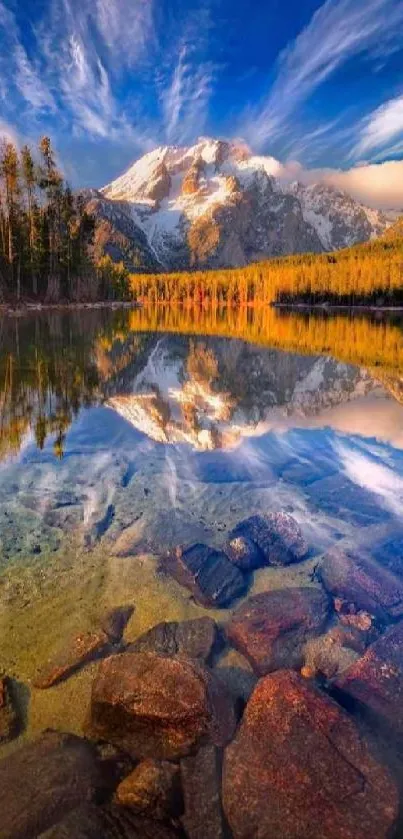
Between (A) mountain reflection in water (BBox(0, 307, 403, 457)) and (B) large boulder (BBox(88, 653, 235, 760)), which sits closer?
(B) large boulder (BBox(88, 653, 235, 760))

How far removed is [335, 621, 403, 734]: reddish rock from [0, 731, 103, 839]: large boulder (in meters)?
2.75

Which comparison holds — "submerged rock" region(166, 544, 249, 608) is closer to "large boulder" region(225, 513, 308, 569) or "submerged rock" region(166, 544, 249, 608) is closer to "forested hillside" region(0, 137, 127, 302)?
"large boulder" region(225, 513, 308, 569)

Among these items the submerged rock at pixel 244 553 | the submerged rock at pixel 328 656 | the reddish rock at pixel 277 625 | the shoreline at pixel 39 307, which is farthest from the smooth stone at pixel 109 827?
the shoreline at pixel 39 307

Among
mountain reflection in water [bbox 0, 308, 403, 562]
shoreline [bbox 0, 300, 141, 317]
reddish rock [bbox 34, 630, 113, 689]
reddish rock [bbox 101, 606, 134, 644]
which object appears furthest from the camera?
shoreline [bbox 0, 300, 141, 317]

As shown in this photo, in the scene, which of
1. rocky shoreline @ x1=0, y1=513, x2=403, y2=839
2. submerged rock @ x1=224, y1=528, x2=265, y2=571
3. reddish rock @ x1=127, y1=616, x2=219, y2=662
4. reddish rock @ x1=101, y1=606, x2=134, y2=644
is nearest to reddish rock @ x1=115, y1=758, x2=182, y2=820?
rocky shoreline @ x1=0, y1=513, x2=403, y2=839

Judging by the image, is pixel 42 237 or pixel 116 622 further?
pixel 42 237

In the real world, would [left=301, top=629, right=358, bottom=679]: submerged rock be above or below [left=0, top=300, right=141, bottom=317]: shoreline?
below

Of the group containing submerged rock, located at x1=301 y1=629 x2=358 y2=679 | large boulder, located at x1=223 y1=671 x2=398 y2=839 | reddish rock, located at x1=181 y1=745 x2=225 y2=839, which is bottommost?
submerged rock, located at x1=301 y1=629 x2=358 y2=679

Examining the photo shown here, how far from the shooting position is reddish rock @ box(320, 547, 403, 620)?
7.32 metres

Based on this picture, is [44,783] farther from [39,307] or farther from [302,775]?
[39,307]

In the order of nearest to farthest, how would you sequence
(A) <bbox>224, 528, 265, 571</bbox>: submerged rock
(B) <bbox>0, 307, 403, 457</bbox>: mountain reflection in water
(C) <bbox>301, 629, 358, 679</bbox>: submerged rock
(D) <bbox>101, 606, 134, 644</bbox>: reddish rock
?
(C) <bbox>301, 629, 358, 679</bbox>: submerged rock → (D) <bbox>101, 606, 134, 644</bbox>: reddish rock → (A) <bbox>224, 528, 265, 571</bbox>: submerged rock → (B) <bbox>0, 307, 403, 457</bbox>: mountain reflection in water

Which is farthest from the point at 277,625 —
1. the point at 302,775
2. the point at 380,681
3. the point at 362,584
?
the point at 302,775

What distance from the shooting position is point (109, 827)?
4.15 metres

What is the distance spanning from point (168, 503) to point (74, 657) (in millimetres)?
4553
